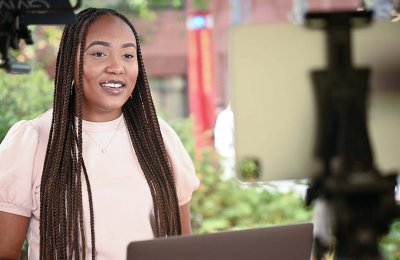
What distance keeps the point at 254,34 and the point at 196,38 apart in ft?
16.1

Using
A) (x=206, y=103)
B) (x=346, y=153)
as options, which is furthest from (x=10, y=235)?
(x=206, y=103)

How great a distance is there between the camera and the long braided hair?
77.1 inches

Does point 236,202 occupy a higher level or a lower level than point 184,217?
lower

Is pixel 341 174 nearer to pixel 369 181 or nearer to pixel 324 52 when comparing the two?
pixel 369 181

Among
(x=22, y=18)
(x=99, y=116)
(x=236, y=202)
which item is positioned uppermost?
(x=22, y=18)

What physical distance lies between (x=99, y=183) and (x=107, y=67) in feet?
0.95

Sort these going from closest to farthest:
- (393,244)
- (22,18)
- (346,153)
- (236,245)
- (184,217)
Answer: (346,153)
(236,245)
(184,217)
(22,18)
(393,244)

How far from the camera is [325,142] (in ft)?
3.33

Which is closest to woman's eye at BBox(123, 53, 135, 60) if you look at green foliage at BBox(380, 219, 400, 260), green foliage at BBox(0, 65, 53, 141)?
green foliage at BBox(0, 65, 53, 141)

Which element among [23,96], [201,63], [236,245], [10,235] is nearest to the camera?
[236,245]

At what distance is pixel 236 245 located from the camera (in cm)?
142

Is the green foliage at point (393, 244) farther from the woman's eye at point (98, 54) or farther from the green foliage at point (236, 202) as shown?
the woman's eye at point (98, 54)

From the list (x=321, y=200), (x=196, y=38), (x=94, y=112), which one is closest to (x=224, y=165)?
(x=196, y=38)

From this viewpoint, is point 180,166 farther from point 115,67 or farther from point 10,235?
point 10,235
